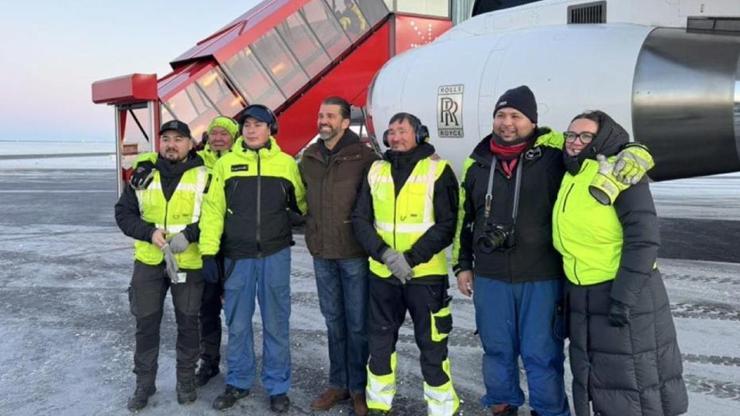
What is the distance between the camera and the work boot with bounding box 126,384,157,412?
403cm

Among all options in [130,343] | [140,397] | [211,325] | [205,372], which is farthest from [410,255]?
[130,343]

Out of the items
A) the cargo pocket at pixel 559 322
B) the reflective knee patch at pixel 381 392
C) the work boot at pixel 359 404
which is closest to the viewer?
the cargo pocket at pixel 559 322

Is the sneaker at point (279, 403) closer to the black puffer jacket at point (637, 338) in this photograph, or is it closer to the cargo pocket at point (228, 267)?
the cargo pocket at point (228, 267)

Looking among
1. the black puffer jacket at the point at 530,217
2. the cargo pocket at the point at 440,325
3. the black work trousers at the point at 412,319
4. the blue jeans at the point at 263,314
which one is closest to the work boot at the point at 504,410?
the black work trousers at the point at 412,319

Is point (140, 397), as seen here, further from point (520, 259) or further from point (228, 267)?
point (520, 259)

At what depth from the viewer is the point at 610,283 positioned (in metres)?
3.08

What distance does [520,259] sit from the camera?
3.45m

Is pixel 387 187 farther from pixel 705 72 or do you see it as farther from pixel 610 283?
pixel 705 72

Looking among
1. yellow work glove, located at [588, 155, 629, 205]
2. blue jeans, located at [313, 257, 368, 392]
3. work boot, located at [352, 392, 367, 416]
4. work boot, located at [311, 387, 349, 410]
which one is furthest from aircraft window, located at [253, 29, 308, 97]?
yellow work glove, located at [588, 155, 629, 205]

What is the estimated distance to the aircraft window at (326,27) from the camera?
1177 cm

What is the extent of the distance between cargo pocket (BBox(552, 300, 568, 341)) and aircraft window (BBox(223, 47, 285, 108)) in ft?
29.4

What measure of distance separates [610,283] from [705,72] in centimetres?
417

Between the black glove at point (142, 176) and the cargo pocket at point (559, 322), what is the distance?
2.96m

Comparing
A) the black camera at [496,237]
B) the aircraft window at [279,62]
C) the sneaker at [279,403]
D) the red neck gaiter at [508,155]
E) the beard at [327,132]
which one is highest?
the aircraft window at [279,62]
